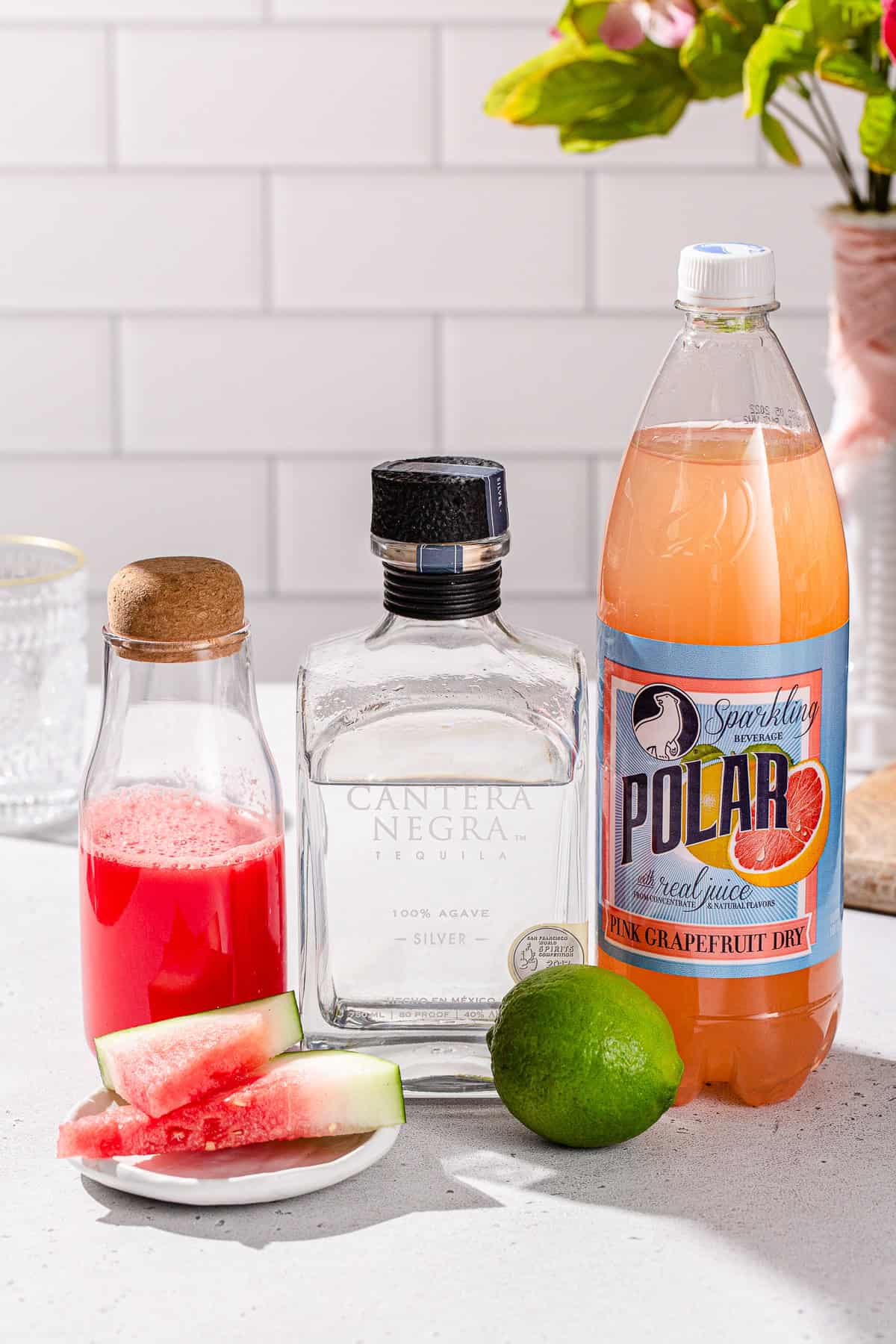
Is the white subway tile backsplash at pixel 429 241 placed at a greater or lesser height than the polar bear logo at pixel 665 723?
greater

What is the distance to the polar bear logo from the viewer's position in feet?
2.39

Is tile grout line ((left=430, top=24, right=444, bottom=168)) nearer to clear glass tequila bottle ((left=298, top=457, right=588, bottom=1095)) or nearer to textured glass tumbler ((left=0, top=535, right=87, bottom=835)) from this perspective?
textured glass tumbler ((left=0, top=535, right=87, bottom=835))

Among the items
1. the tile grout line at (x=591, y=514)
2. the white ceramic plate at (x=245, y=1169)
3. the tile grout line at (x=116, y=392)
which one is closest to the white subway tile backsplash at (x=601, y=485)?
the tile grout line at (x=591, y=514)

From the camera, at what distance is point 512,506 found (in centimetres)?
194

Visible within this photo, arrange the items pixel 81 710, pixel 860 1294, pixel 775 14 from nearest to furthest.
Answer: pixel 860 1294 < pixel 775 14 < pixel 81 710

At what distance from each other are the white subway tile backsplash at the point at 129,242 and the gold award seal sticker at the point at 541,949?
1.22 meters

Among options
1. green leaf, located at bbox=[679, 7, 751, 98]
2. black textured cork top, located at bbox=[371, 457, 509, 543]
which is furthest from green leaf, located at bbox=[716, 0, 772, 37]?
black textured cork top, located at bbox=[371, 457, 509, 543]

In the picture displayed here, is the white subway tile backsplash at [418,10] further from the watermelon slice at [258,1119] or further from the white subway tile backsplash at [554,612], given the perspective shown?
the watermelon slice at [258,1119]

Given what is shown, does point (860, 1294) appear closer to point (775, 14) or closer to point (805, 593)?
point (805, 593)

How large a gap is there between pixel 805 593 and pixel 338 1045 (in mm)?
301

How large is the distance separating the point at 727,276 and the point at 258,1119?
1.34ft

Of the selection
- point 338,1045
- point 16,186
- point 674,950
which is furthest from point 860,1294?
point 16,186

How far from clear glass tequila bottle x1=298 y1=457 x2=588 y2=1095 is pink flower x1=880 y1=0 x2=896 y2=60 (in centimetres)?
31

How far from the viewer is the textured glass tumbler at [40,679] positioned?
1.09m
